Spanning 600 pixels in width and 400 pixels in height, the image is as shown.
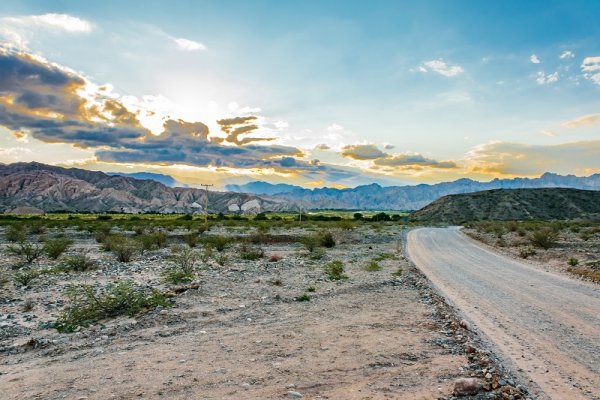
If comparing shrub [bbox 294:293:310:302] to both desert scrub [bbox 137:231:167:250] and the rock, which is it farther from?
desert scrub [bbox 137:231:167:250]

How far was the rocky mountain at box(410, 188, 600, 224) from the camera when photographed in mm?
129125

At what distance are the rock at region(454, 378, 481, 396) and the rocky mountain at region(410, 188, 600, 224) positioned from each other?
124123 millimetres

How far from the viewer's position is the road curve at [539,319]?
7.45 metres

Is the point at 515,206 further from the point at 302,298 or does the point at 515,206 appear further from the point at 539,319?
the point at 302,298

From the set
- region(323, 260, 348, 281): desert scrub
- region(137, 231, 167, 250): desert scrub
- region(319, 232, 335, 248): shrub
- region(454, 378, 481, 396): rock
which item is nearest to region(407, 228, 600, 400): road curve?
region(454, 378, 481, 396): rock

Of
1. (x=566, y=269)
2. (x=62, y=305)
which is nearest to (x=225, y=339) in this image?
(x=62, y=305)

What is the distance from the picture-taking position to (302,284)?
58.9ft

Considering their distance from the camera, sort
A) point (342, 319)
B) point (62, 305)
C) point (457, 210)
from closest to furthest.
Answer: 1. point (342, 319)
2. point (62, 305)
3. point (457, 210)

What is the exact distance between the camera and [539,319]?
453 inches

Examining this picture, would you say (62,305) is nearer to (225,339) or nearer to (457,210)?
(225,339)

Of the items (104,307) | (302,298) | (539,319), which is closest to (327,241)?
(302,298)

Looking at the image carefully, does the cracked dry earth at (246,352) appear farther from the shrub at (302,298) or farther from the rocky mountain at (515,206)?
the rocky mountain at (515,206)

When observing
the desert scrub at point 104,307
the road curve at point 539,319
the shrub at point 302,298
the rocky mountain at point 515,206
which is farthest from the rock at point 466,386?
the rocky mountain at point 515,206

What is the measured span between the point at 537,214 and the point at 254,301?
455 feet
